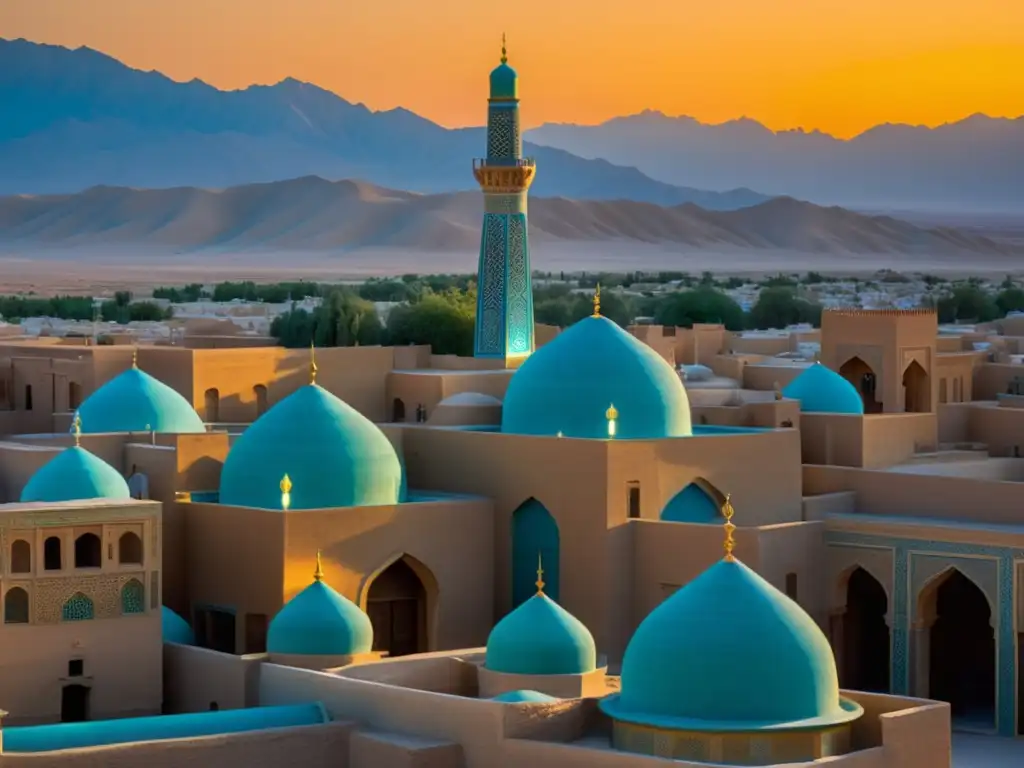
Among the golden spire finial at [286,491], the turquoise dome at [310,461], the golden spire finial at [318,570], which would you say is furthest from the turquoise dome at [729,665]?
the turquoise dome at [310,461]

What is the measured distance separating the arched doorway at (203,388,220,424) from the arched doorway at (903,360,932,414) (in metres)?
11.5

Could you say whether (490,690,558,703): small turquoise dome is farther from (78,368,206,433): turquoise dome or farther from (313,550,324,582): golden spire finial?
(78,368,206,433): turquoise dome

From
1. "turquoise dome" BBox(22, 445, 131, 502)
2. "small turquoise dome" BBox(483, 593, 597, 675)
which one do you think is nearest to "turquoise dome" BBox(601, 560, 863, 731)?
"small turquoise dome" BBox(483, 593, 597, 675)

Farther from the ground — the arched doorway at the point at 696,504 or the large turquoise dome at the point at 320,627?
the arched doorway at the point at 696,504

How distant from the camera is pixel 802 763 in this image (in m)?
20.4

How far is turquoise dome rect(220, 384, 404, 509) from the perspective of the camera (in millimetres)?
27547

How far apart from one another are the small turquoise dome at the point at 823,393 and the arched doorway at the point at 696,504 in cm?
491

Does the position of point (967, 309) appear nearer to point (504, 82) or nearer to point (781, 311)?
point (781, 311)

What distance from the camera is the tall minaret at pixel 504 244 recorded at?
38094mm

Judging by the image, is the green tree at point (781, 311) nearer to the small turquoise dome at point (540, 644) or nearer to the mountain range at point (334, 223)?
the small turquoise dome at point (540, 644)

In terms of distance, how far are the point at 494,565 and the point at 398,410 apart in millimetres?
7289

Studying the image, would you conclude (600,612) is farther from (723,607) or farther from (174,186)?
(174,186)

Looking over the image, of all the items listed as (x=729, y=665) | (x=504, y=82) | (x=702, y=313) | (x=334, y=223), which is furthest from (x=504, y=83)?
(x=334, y=223)

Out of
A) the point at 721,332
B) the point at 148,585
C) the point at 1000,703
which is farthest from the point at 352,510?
the point at 721,332
